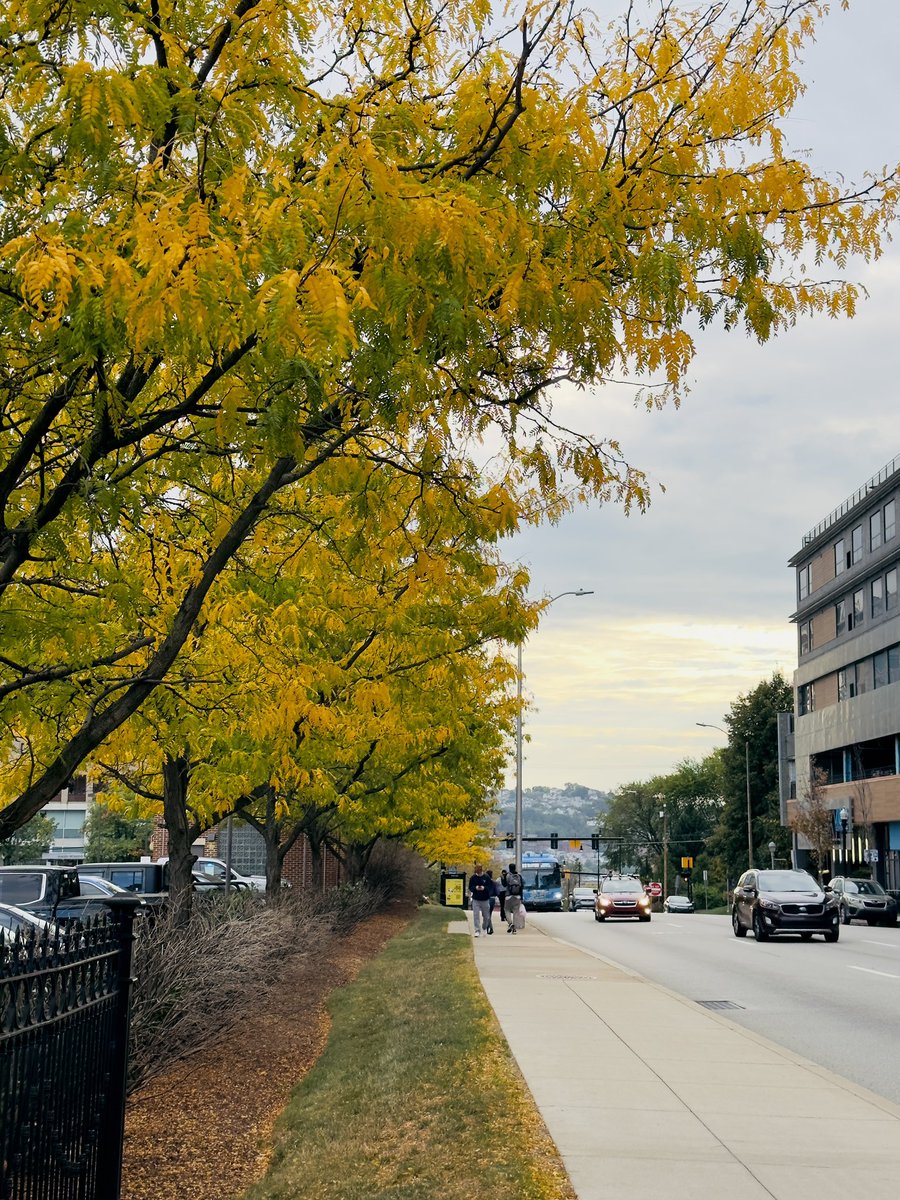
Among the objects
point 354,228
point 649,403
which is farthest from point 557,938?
point 354,228

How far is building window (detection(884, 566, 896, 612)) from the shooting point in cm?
Result: 5538

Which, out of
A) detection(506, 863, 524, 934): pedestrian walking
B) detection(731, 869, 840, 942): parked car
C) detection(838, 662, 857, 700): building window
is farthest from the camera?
detection(838, 662, 857, 700): building window

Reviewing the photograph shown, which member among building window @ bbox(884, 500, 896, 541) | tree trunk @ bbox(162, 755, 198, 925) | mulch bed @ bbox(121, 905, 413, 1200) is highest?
building window @ bbox(884, 500, 896, 541)

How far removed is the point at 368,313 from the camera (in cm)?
543

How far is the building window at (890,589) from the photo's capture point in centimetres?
5538

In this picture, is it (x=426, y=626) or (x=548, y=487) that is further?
(x=426, y=626)

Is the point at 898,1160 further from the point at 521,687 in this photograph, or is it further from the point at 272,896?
the point at 521,687

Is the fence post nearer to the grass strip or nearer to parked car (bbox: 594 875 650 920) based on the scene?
the grass strip

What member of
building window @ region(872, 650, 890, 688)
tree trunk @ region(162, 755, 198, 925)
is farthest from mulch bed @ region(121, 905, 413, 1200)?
building window @ region(872, 650, 890, 688)

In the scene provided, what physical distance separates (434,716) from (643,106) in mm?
13691

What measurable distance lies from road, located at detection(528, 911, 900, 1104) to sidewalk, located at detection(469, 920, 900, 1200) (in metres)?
0.57

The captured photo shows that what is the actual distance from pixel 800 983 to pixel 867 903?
913 inches

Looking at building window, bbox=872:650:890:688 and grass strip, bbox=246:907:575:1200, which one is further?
building window, bbox=872:650:890:688

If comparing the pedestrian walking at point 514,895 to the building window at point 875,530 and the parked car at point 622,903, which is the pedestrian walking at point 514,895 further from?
the building window at point 875,530
